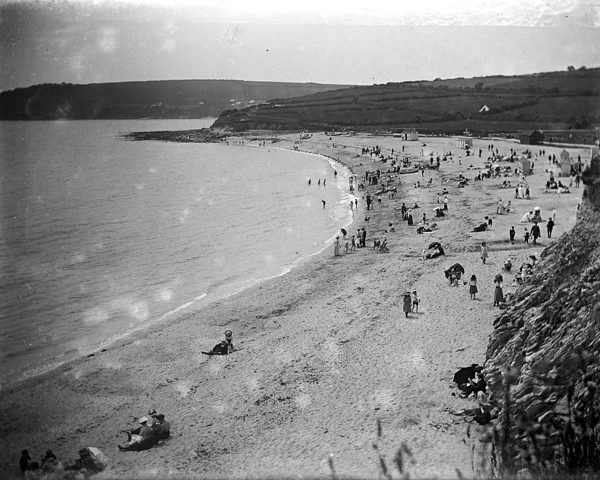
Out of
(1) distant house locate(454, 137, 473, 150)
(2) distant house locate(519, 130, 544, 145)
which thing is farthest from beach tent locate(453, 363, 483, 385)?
(1) distant house locate(454, 137, 473, 150)

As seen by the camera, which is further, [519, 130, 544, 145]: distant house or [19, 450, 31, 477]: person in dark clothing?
[519, 130, 544, 145]: distant house

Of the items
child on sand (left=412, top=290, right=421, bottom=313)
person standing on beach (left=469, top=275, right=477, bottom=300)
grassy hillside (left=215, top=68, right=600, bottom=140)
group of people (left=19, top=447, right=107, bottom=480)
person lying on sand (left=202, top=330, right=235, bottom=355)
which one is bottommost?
group of people (left=19, top=447, right=107, bottom=480)

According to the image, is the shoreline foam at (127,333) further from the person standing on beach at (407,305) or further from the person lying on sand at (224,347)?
the person standing on beach at (407,305)

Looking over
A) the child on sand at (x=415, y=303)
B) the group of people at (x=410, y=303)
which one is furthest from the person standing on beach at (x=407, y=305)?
the child on sand at (x=415, y=303)

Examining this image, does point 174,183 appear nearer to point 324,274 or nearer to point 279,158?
point 279,158

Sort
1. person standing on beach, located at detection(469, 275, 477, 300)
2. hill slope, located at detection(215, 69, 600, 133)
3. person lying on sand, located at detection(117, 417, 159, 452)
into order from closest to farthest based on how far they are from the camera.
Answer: person lying on sand, located at detection(117, 417, 159, 452)
person standing on beach, located at detection(469, 275, 477, 300)
hill slope, located at detection(215, 69, 600, 133)

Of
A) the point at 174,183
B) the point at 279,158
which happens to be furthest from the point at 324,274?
the point at 279,158

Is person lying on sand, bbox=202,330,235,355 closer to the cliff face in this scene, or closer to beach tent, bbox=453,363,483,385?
beach tent, bbox=453,363,483,385
